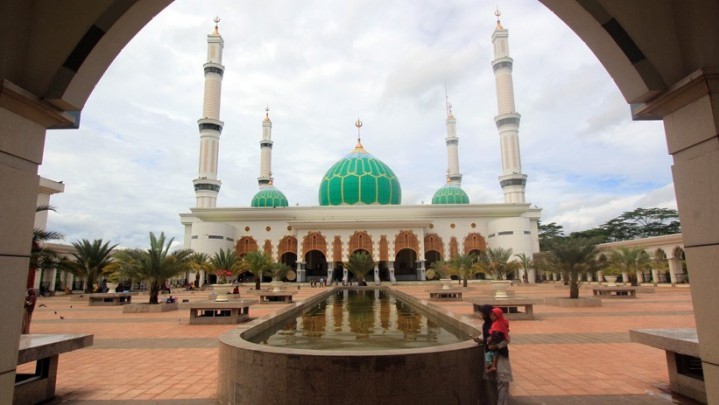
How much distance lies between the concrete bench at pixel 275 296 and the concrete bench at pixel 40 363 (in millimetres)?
12478

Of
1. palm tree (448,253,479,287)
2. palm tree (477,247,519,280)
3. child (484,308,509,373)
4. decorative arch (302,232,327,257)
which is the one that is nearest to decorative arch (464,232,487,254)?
palm tree (448,253,479,287)

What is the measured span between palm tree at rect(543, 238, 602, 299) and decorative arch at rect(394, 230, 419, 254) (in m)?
19.4

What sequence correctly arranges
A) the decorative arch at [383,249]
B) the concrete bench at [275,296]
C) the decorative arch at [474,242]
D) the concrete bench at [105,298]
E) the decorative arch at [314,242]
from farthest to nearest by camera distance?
the decorative arch at [474,242] → the decorative arch at [314,242] → the decorative arch at [383,249] → the concrete bench at [275,296] → the concrete bench at [105,298]

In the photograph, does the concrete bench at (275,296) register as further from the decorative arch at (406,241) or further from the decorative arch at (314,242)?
the decorative arch at (406,241)

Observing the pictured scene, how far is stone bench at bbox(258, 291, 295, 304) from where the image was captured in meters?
17.3

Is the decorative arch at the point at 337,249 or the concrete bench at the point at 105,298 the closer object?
the concrete bench at the point at 105,298

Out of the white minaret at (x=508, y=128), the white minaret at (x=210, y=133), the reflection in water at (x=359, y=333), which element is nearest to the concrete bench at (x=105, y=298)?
the reflection in water at (x=359, y=333)

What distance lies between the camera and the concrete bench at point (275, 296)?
17297 mm

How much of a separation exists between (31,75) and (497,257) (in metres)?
24.5

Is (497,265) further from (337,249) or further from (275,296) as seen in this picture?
(337,249)

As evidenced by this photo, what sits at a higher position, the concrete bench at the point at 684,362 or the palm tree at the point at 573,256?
the palm tree at the point at 573,256

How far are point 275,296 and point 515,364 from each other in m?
13.1

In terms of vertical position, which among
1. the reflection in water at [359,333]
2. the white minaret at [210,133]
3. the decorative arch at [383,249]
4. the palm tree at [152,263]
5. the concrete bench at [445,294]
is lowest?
the reflection in water at [359,333]

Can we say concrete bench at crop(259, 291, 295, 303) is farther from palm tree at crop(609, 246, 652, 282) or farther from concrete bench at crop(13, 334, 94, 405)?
palm tree at crop(609, 246, 652, 282)
